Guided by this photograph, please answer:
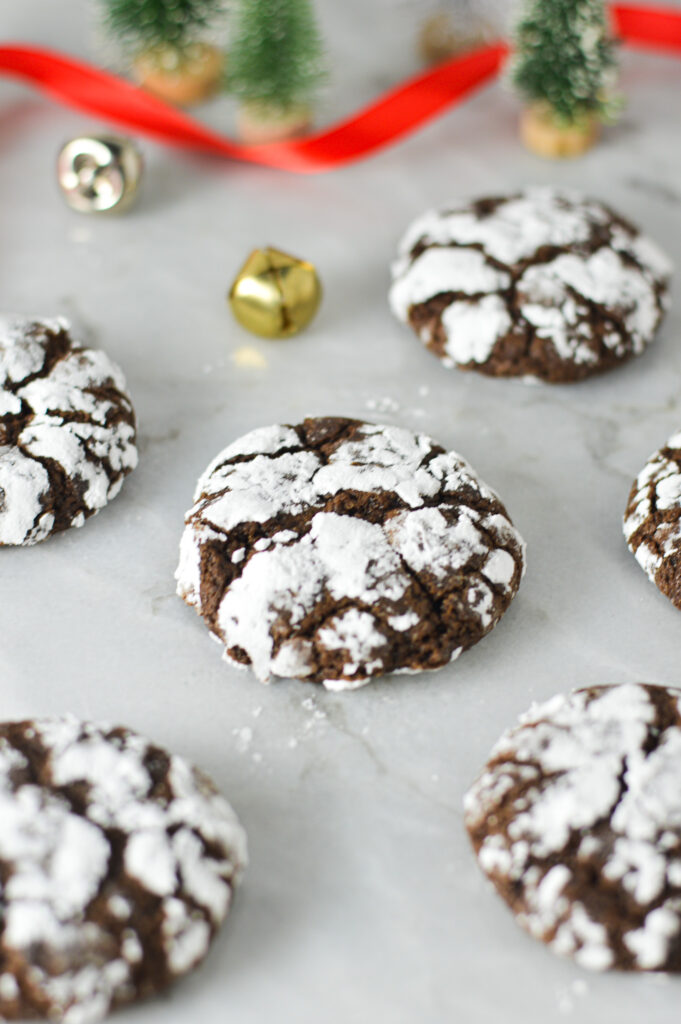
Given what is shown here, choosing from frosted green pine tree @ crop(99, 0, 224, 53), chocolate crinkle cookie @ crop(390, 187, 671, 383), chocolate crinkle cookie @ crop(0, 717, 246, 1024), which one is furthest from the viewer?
frosted green pine tree @ crop(99, 0, 224, 53)

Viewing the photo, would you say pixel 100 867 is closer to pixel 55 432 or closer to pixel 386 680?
pixel 386 680

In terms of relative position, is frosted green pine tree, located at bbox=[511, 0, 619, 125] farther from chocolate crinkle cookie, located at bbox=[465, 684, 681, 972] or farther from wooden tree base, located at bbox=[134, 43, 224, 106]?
chocolate crinkle cookie, located at bbox=[465, 684, 681, 972]

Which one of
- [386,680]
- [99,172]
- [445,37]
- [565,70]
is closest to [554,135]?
[565,70]

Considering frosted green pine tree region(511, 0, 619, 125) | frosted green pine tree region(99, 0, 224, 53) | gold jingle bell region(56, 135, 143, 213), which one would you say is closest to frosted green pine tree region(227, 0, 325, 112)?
frosted green pine tree region(99, 0, 224, 53)

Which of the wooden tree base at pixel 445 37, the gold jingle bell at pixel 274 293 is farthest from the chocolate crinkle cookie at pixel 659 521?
the wooden tree base at pixel 445 37

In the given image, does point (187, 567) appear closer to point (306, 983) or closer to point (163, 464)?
point (163, 464)
